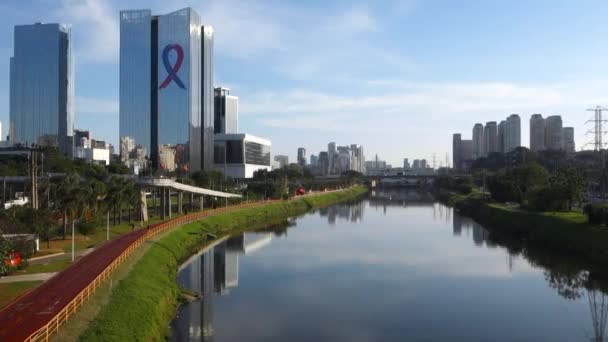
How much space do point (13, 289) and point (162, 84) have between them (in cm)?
14245

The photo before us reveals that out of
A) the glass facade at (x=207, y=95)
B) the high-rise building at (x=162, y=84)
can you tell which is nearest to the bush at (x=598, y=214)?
the high-rise building at (x=162, y=84)

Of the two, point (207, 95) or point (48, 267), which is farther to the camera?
point (207, 95)

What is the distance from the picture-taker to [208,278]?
44.8m

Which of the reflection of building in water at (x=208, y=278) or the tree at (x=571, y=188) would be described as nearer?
the reflection of building in water at (x=208, y=278)

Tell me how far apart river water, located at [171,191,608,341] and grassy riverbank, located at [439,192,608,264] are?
2313mm

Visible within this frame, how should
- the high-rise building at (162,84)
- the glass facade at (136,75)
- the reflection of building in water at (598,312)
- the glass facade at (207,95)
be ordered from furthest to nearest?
the glass facade at (207,95)
the glass facade at (136,75)
the high-rise building at (162,84)
the reflection of building in water at (598,312)

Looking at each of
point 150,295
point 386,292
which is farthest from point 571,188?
point 150,295

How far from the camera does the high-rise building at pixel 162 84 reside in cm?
16538

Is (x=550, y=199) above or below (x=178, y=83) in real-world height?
below

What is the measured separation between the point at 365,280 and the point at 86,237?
26.6 metres

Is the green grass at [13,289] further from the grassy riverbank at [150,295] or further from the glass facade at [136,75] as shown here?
the glass facade at [136,75]

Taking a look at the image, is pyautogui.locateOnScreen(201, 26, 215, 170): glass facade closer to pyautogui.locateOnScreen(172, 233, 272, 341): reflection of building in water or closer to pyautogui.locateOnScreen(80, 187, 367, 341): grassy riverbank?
pyautogui.locateOnScreen(172, 233, 272, 341): reflection of building in water

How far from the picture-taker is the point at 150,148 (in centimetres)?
17138

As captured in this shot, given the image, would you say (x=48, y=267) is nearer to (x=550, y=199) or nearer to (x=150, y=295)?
(x=150, y=295)
